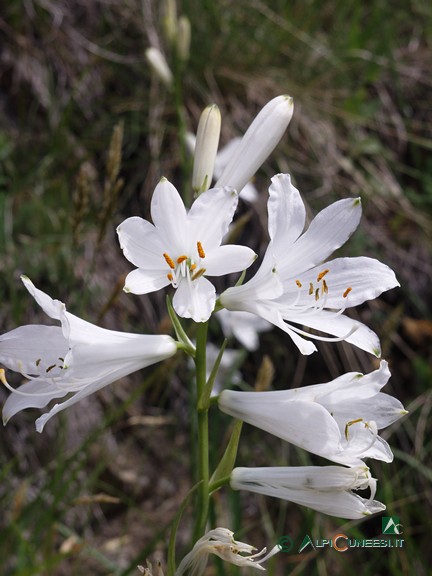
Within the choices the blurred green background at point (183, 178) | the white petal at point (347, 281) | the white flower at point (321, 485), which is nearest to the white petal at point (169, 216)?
the white petal at point (347, 281)

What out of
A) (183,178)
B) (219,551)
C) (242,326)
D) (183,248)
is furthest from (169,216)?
(183,178)

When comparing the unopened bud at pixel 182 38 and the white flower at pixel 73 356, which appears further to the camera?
the unopened bud at pixel 182 38

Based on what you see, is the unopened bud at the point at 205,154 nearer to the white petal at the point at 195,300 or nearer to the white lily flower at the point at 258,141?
the white lily flower at the point at 258,141

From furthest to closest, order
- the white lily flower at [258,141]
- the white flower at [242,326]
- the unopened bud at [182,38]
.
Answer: the white flower at [242,326]
the unopened bud at [182,38]
the white lily flower at [258,141]

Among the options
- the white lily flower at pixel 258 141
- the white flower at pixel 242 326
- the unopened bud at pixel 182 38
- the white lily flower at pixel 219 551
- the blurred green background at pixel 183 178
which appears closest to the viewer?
the white lily flower at pixel 219 551

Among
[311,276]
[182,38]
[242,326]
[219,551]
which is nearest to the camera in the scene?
[219,551]

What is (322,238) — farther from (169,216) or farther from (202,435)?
(202,435)
